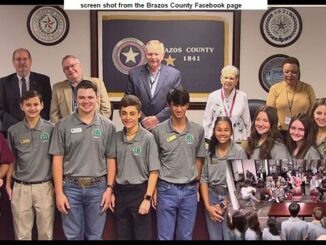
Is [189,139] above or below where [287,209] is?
above

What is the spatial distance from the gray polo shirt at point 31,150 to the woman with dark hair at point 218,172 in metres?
1.18

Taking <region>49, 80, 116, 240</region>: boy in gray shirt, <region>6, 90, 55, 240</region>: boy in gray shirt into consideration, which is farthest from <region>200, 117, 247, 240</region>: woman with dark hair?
<region>6, 90, 55, 240</region>: boy in gray shirt

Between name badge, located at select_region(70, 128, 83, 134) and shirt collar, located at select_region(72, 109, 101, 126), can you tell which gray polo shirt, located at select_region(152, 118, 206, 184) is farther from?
name badge, located at select_region(70, 128, 83, 134)

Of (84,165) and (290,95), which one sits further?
(290,95)

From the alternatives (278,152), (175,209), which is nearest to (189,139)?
(175,209)

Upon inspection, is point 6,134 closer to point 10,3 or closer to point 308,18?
point 10,3

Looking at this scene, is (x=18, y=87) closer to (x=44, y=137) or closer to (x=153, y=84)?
(x=44, y=137)

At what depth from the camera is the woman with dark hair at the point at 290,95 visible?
3572 mm

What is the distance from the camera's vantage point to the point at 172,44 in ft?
11.9

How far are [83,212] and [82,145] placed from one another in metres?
0.51

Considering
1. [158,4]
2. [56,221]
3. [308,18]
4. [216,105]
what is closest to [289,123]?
[216,105]

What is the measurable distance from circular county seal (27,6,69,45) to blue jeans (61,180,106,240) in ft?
3.64

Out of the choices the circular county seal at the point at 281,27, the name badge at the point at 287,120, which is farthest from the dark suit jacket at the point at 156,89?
the name badge at the point at 287,120

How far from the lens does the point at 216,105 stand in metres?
3.59
